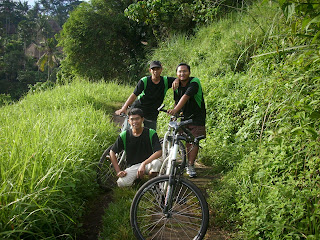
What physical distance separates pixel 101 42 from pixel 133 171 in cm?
1474

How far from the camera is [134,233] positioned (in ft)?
9.50

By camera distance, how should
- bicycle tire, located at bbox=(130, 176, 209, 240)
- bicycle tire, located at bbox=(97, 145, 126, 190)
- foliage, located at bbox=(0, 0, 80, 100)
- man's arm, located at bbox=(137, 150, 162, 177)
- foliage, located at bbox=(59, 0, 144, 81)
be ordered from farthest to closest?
1. foliage, located at bbox=(0, 0, 80, 100)
2. foliage, located at bbox=(59, 0, 144, 81)
3. bicycle tire, located at bbox=(97, 145, 126, 190)
4. man's arm, located at bbox=(137, 150, 162, 177)
5. bicycle tire, located at bbox=(130, 176, 209, 240)

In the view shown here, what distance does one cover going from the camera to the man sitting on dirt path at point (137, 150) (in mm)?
3752

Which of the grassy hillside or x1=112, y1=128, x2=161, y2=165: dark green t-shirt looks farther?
x1=112, y1=128, x2=161, y2=165: dark green t-shirt

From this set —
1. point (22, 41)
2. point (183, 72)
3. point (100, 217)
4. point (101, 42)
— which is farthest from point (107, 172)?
point (22, 41)

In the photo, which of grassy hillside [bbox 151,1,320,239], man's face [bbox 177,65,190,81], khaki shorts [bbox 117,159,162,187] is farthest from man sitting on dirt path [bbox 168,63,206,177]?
khaki shorts [bbox 117,159,162,187]

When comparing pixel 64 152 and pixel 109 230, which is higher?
pixel 64 152

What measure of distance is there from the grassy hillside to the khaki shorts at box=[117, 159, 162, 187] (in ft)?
2.68

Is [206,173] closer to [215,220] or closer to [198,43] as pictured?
[215,220]

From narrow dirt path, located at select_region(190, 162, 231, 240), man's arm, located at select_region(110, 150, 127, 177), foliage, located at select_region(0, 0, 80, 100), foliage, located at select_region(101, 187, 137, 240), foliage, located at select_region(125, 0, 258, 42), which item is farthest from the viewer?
foliage, located at select_region(0, 0, 80, 100)

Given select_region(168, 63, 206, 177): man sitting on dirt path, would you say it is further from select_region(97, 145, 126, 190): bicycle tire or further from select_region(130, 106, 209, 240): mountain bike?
select_region(97, 145, 126, 190): bicycle tire

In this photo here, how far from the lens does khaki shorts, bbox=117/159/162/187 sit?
378 cm

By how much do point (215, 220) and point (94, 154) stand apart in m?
2.08

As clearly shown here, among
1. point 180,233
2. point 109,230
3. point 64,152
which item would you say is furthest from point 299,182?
point 64,152
